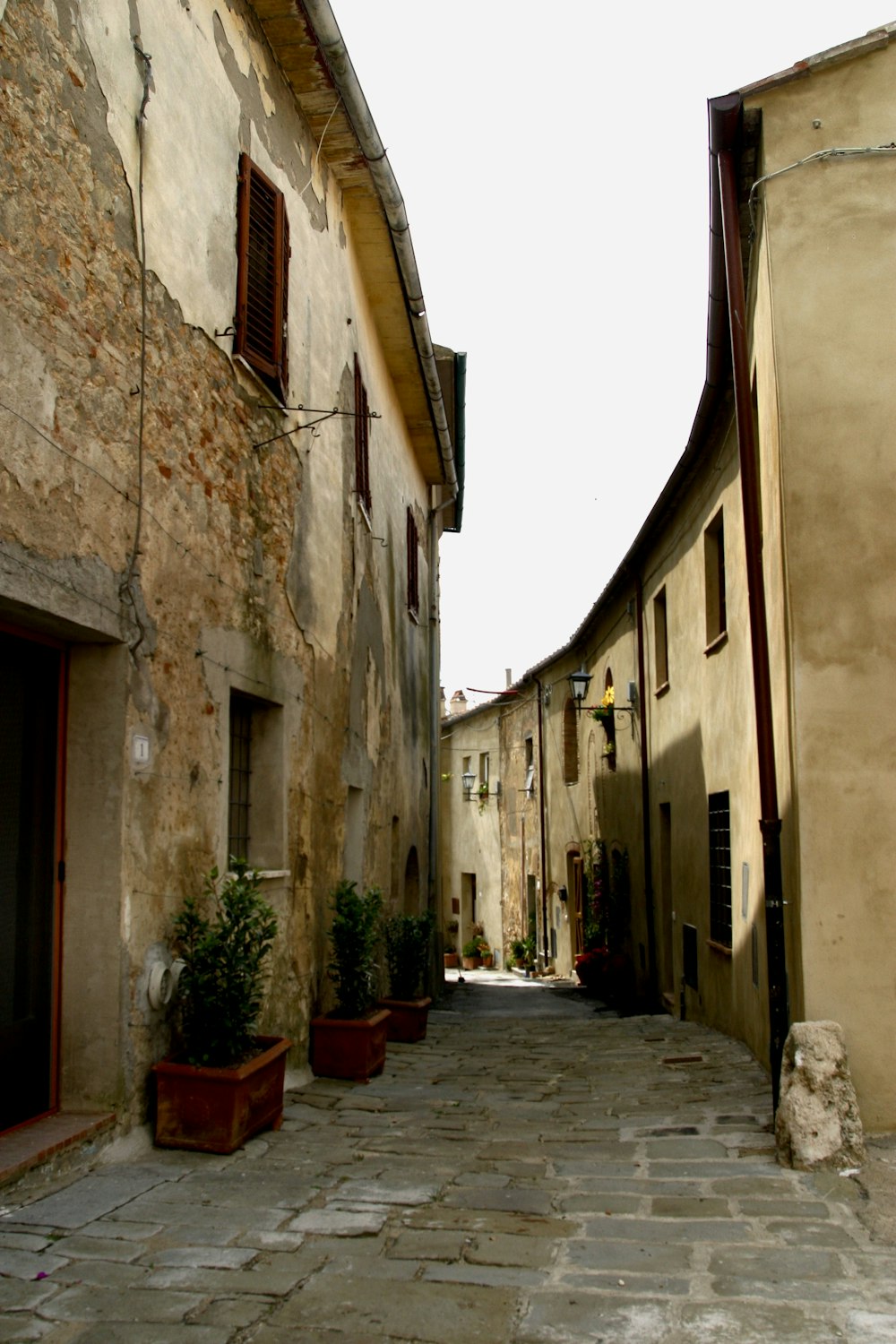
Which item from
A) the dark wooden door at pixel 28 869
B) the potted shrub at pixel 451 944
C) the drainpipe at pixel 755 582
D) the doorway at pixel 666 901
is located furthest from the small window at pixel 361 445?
the potted shrub at pixel 451 944

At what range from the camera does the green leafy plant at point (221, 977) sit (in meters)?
5.36

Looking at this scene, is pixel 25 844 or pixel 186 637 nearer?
pixel 25 844

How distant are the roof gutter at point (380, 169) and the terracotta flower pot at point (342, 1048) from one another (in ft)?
20.6

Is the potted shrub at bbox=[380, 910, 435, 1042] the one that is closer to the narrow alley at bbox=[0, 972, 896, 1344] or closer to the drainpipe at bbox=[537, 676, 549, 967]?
the narrow alley at bbox=[0, 972, 896, 1344]

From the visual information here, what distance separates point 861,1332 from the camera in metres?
3.38

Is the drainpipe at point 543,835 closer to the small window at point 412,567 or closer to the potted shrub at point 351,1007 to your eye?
the small window at point 412,567

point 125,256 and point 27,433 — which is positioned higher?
point 125,256

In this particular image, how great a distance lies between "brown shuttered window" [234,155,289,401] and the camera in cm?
689

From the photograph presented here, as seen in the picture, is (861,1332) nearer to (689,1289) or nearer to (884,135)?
(689,1289)

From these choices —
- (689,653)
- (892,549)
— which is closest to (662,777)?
(689,653)

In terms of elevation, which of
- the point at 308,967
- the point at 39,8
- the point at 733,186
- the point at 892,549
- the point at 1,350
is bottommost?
the point at 308,967

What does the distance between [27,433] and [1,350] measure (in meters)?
0.32

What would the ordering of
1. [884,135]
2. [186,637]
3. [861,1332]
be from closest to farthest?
[861,1332]
[186,637]
[884,135]

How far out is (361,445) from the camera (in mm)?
10422
